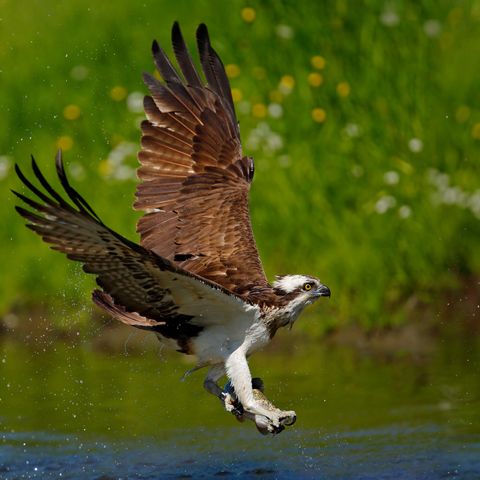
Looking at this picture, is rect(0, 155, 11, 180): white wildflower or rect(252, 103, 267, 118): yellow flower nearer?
rect(0, 155, 11, 180): white wildflower

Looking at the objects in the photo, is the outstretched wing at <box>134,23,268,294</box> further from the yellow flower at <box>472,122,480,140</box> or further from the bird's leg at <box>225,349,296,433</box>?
the yellow flower at <box>472,122,480,140</box>

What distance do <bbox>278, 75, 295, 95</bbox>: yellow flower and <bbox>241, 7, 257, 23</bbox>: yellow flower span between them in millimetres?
628

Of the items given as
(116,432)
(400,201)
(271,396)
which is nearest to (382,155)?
(400,201)

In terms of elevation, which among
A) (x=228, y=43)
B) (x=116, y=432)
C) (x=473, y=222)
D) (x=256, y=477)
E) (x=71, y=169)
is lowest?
(x=256, y=477)

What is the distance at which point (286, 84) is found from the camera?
37.5 feet

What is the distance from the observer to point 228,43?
1177cm

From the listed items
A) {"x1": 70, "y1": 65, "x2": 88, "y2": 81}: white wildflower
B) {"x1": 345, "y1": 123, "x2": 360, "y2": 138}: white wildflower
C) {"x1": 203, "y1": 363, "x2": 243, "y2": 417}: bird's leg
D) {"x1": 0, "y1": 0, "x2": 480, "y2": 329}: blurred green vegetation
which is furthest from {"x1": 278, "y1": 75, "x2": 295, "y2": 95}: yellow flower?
{"x1": 203, "y1": 363, "x2": 243, "y2": 417}: bird's leg

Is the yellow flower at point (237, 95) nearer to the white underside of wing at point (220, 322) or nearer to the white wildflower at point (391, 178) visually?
the white wildflower at point (391, 178)

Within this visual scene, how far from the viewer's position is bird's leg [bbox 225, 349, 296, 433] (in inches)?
305

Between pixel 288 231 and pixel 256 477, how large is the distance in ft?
9.17

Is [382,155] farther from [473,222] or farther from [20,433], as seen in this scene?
[20,433]

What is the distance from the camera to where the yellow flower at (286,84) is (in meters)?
11.4

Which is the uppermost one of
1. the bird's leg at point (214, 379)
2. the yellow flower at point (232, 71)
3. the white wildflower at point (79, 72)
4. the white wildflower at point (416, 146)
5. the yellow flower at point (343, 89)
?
the white wildflower at point (79, 72)

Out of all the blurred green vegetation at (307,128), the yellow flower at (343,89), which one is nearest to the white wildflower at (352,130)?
the blurred green vegetation at (307,128)
